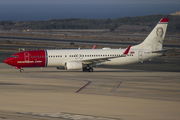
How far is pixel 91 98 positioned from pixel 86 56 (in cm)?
2021

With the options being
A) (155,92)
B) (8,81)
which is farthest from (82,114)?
(8,81)

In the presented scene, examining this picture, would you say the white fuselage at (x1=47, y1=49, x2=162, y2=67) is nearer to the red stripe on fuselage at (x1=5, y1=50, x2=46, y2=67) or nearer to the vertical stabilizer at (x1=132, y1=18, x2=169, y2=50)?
the vertical stabilizer at (x1=132, y1=18, x2=169, y2=50)

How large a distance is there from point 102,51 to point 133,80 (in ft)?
35.6

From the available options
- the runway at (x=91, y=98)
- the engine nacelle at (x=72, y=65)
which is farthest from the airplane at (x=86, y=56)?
the runway at (x=91, y=98)

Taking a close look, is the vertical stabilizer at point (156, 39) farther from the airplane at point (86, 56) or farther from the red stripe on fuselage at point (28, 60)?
the red stripe on fuselage at point (28, 60)

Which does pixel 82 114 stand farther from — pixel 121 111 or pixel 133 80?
pixel 133 80

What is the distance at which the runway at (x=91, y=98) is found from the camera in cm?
2144

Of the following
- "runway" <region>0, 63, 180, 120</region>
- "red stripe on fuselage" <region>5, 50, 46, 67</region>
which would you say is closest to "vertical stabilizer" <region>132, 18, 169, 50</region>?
"runway" <region>0, 63, 180, 120</region>

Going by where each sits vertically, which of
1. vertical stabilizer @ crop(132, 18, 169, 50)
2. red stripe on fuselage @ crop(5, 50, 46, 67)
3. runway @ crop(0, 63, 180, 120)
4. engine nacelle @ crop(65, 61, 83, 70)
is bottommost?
runway @ crop(0, 63, 180, 120)

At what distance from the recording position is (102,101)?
84.7ft

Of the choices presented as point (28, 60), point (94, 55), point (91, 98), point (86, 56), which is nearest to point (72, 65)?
point (86, 56)

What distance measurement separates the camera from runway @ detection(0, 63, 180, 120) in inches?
844

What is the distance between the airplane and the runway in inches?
271

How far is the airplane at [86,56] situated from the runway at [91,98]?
22.6 ft
